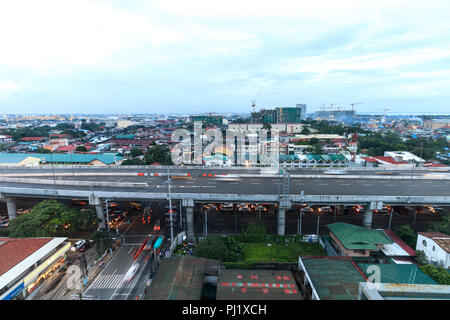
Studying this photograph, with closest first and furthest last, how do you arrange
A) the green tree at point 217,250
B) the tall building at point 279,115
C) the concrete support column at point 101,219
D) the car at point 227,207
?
1. the green tree at point 217,250
2. the concrete support column at point 101,219
3. the car at point 227,207
4. the tall building at point 279,115

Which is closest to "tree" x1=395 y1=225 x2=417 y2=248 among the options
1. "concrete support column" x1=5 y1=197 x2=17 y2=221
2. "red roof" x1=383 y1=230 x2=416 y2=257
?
"red roof" x1=383 y1=230 x2=416 y2=257

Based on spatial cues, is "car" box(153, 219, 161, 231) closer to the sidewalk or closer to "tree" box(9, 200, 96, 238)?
the sidewalk

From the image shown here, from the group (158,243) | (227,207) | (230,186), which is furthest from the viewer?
(227,207)

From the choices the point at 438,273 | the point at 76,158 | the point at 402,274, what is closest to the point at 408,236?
the point at 438,273

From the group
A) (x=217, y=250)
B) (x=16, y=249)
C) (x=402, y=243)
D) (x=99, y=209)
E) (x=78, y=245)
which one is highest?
(x=16, y=249)

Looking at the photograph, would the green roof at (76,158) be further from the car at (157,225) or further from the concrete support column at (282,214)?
the concrete support column at (282,214)

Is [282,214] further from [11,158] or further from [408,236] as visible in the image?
[11,158]

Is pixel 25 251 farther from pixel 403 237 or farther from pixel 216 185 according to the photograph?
pixel 403 237

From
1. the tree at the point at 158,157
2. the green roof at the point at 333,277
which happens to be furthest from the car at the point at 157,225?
the tree at the point at 158,157
